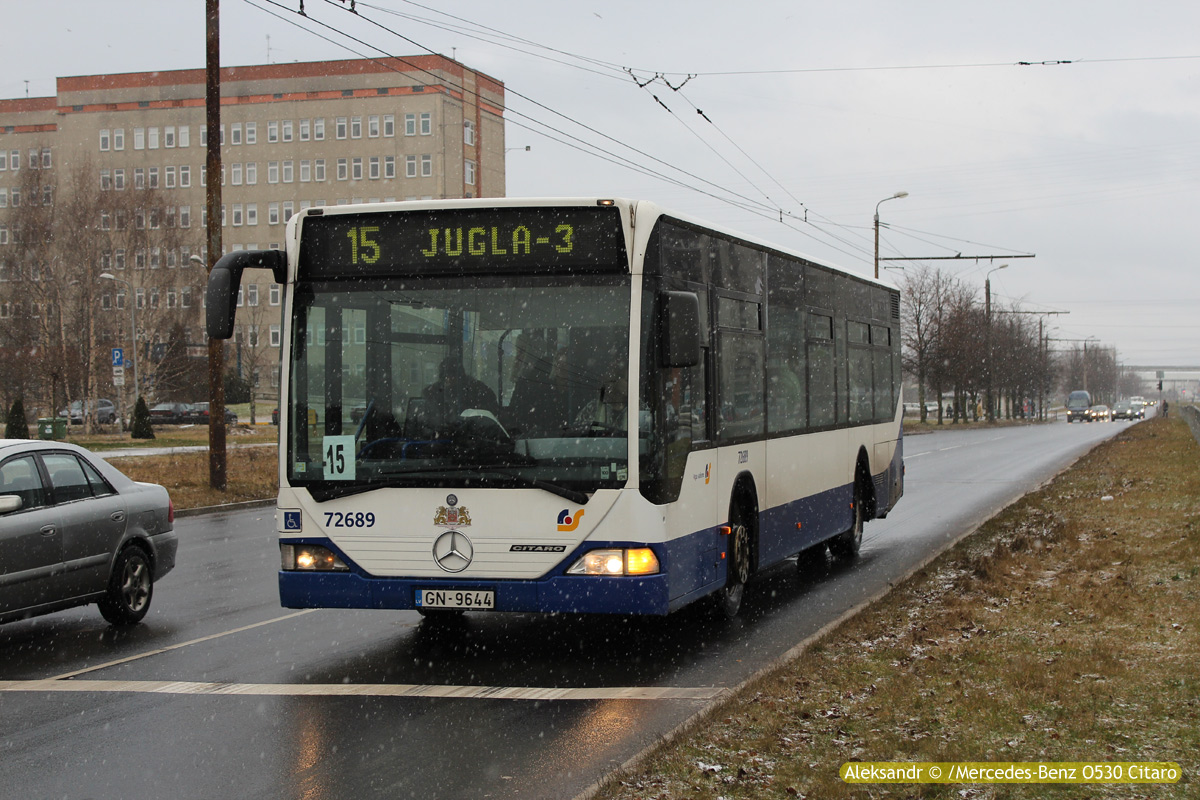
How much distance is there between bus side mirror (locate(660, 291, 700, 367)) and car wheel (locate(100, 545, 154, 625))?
201 inches

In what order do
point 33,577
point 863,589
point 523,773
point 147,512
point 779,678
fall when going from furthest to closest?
1. point 863,589
2. point 147,512
3. point 33,577
4. point 779,678
5. point 523,773

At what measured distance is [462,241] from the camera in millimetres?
8555

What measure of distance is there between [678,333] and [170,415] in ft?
232

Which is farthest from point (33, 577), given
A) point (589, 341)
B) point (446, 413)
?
point (589, 341)

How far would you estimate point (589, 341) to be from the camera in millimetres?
8297

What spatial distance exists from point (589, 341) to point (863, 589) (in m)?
5.21

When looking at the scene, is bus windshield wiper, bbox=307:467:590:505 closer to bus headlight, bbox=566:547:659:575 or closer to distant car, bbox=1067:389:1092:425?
bus headlight, bbox=566:547:659:575

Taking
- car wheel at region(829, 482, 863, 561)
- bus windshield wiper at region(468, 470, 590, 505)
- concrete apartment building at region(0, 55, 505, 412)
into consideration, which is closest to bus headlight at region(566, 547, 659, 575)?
bus windshield wiper at region(468, 470, 590, 505)

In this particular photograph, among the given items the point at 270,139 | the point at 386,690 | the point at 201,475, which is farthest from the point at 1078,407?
the point at 386,690

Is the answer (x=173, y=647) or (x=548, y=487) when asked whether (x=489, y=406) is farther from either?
(x=173, y=647)

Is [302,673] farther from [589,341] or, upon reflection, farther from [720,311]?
[720,311]

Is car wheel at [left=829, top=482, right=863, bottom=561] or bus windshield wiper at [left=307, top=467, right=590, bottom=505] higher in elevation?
bus windshield wiper at [left=307, top=467, right=590, bottom=505]

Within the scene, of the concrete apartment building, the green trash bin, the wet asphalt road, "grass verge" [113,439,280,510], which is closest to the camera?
the wet asphalt road

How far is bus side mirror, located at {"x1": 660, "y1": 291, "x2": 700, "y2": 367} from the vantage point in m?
8.16
